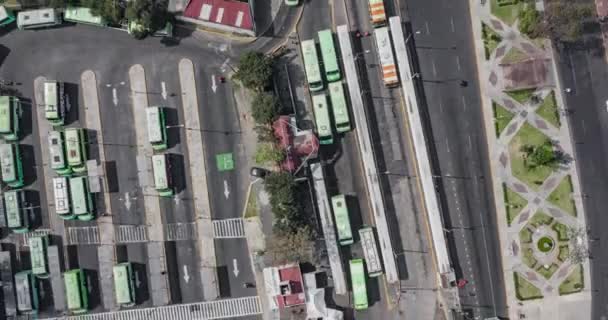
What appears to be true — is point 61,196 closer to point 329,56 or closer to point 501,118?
point 329,56

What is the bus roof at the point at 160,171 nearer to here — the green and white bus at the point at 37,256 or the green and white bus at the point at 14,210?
the green and white bus at the point at 37,256

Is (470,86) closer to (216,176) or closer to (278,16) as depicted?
(278,16)

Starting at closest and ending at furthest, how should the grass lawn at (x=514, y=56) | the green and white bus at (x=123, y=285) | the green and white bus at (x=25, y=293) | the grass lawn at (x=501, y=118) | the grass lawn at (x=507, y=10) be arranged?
the green and white bus at (x=123, y=285) < the green and white bus at (x=25, y=293) < the grass lawn at (x=501, y=118) < the grass lawn at (x=514, y=56) < the grass lawn at (x=507, y=10)

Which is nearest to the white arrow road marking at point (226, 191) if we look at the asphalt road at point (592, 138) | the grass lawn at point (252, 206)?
the grass lawn at point (252, 206)

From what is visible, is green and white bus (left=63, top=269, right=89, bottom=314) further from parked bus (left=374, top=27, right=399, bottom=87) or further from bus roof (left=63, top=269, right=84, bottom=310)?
parked bus (left=374, top=27, right=399, bottom=87)

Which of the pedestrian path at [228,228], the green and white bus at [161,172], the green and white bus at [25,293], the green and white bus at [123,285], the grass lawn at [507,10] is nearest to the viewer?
the green and white bus at [123,285]

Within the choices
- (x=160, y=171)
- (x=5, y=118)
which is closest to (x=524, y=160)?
(x=160, y=171)

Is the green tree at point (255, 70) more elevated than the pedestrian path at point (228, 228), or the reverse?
the green tree at point (255, 70)

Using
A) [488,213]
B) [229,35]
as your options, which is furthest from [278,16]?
[488,213]

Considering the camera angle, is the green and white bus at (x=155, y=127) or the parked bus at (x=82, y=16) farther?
the parked bus at (x=82, y=16)
